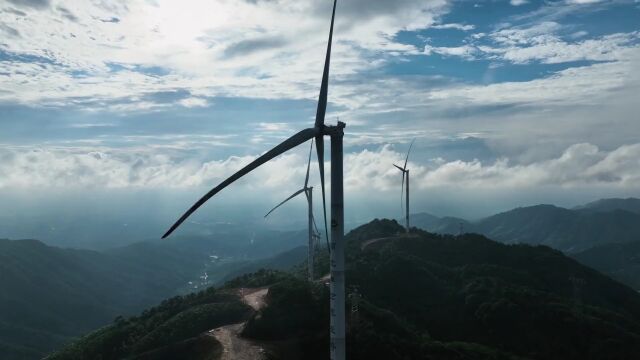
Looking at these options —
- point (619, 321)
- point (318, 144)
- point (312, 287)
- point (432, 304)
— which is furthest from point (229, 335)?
point (619, 321)

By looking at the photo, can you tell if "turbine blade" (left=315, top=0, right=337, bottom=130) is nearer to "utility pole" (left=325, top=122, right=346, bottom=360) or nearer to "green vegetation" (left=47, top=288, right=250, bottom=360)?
"utility pole" (left=325, top=122, right=346, bottom=360)

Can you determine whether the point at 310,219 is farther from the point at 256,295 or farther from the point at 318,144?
the point at 318,144

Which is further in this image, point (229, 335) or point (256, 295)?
point (256, 295)

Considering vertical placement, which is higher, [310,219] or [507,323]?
[310,219]

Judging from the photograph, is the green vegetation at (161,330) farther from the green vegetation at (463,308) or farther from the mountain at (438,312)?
the green vegetation at (463,308)

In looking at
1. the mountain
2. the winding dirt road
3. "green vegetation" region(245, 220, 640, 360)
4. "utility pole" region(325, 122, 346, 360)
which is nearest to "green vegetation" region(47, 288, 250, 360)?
the mountain

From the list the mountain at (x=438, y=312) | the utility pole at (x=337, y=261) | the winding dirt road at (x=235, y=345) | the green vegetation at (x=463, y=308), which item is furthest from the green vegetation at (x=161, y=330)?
the utility pole at (x=337, y=261)

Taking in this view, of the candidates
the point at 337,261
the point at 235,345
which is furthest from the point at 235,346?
the point at 337,261
